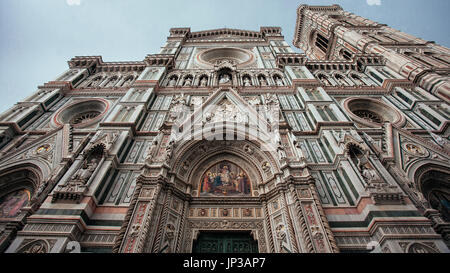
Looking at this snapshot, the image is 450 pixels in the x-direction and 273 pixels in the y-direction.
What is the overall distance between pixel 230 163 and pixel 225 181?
93cm

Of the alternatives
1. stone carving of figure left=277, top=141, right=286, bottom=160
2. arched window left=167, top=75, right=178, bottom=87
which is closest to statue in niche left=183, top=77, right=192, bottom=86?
arched window left=167, top=75, right=178, bottom=87

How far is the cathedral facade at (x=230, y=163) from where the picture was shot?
561 cm

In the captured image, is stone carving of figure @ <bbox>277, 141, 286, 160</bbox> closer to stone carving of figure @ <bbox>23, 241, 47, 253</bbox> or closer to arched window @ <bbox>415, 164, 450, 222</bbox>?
arched window @ <bbox>415, 164, 450, 222</bbox>

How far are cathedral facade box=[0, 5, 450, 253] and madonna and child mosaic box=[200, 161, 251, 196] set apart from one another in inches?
1.9

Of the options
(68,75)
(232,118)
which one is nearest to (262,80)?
(232,118)

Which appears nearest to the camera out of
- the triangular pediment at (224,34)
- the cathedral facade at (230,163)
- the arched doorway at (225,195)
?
the cathedral facade at (230,163)

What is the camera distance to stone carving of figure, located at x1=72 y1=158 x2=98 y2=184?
21.5 ft

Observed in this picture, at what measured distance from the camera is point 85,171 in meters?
6.82

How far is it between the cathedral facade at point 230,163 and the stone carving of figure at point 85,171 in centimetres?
4

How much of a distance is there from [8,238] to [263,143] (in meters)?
7.81

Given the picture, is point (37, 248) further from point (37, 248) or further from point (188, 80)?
point (188, 80)

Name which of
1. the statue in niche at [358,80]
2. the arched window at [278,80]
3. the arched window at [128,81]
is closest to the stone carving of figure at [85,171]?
the arched window at [128,81]

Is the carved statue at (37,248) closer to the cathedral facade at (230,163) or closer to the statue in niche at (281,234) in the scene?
the cathedral facade at (230,163)
